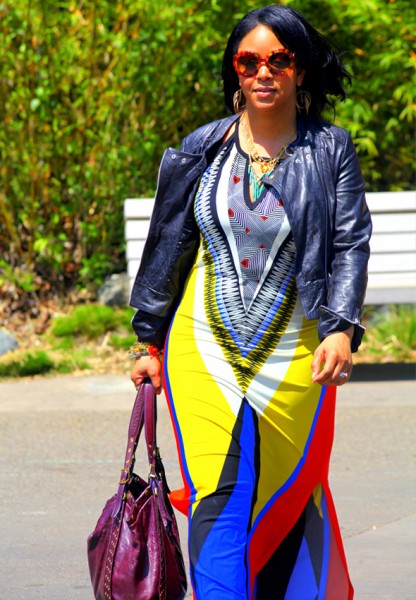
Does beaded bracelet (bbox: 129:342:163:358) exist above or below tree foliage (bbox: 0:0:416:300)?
above

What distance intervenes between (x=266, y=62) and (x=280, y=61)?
0.04m

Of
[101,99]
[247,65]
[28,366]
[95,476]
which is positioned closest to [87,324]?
[28,366]

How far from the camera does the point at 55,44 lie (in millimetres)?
10539

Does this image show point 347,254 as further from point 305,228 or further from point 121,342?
point 121,342

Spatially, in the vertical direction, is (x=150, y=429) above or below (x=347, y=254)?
below

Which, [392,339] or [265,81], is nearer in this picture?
[265,81]

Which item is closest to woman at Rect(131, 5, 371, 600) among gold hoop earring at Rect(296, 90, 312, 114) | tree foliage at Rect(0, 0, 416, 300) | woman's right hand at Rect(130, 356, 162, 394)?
gold hoop earring at Rect(296, 90, 312, 114)

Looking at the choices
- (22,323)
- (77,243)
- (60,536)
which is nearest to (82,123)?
(77,243)

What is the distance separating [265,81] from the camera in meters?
3.44

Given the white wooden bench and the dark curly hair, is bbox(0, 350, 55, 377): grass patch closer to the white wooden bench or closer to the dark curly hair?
the white wooden bench

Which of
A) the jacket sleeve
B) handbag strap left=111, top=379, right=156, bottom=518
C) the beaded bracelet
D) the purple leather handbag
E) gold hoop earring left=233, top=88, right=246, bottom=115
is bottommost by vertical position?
the purple leather handbag

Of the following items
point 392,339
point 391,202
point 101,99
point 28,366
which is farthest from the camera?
point 101,99

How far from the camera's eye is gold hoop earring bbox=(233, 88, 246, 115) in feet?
12.2

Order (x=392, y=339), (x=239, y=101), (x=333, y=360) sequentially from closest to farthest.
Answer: (x=333, y=360)
(x=239, y=101)
(x=392, y=339)
